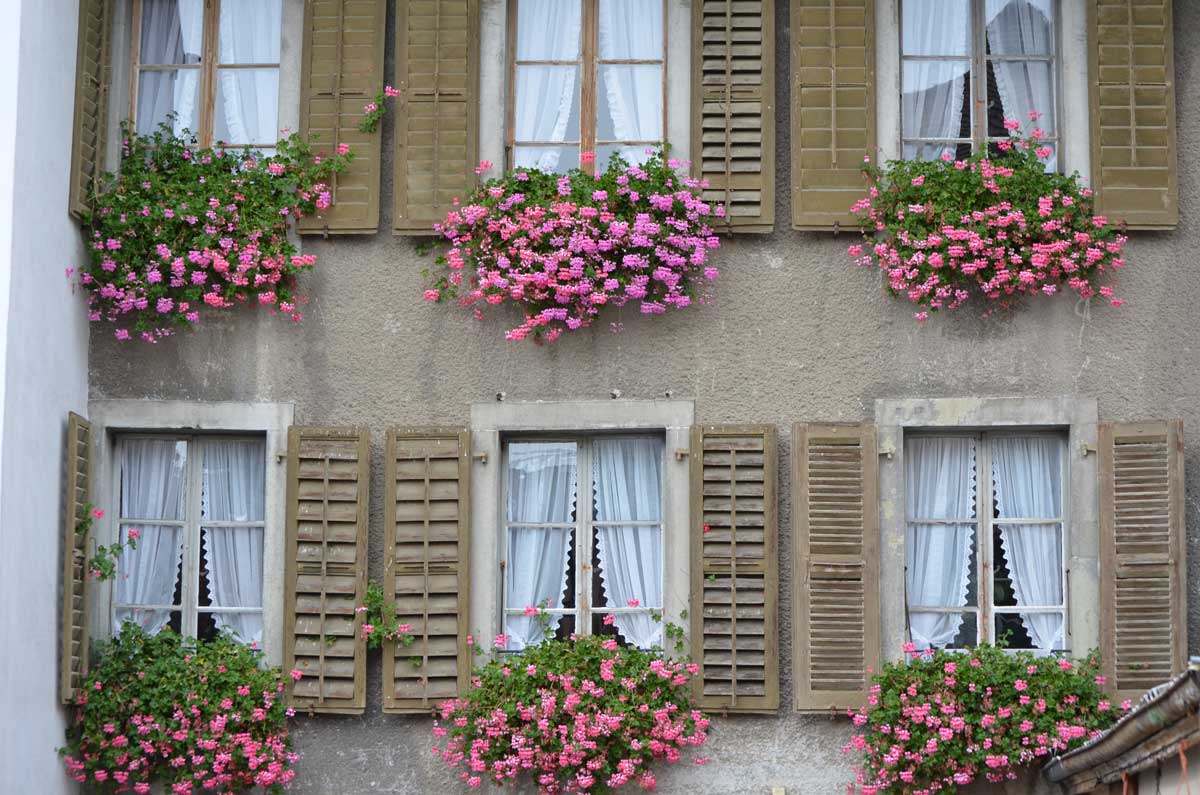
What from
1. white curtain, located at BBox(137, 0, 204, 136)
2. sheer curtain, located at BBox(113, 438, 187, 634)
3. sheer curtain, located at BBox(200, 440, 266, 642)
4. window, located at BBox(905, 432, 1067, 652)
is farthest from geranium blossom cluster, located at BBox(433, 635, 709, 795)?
white curtain, located at BBox(137, 0, 204, 136)

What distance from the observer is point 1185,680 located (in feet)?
27.2

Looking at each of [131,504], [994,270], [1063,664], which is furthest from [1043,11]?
[131,504]

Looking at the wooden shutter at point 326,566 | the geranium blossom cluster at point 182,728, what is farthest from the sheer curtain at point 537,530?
the geranium blossom cluster at point 182,728

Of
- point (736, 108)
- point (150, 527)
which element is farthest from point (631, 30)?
point (150, 527)

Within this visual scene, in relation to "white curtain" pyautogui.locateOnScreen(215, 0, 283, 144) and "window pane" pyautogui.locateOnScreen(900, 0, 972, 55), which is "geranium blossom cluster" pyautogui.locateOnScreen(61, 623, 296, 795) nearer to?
"white curtain" pyautogui.locateOnScreen(215, 0, 283, 144)

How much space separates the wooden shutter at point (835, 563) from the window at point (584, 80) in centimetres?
185

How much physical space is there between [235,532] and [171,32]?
2.69 metres

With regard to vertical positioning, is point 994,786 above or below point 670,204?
below

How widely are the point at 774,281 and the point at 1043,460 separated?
5.35 ft

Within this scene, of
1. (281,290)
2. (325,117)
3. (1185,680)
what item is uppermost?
(325,117)

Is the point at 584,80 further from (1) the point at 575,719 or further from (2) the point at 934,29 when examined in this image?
(1) the point at 575,719

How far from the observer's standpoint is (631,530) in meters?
11.4

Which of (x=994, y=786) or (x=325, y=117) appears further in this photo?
(x=325, y=117)

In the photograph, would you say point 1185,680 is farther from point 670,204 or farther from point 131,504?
point 131,504
